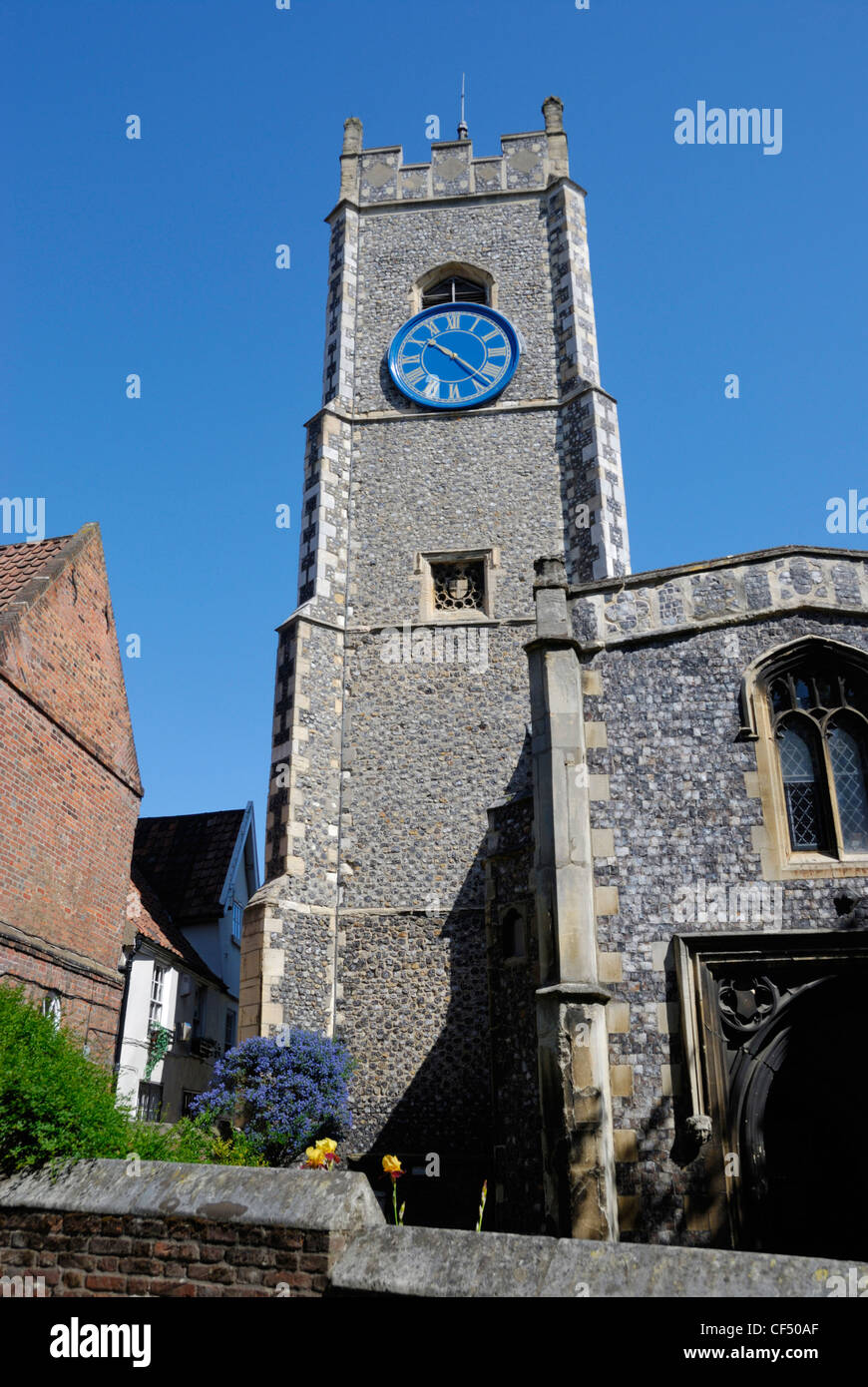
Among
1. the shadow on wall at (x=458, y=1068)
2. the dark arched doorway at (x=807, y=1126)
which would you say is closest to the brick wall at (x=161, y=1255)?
the dark arched doorway at (x=807, y=1126)

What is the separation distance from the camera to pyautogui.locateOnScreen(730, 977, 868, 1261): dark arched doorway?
8.78m

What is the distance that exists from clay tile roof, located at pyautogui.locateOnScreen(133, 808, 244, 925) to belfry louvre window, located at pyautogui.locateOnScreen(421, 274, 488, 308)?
12493mm

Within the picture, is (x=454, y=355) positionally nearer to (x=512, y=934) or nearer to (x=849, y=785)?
(x=512, y=934)

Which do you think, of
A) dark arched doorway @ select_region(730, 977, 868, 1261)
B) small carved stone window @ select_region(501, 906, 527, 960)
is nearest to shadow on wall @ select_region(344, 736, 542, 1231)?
small carved stone window @ select_region(501, 906, 527, 960)

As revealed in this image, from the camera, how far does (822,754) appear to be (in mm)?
10297

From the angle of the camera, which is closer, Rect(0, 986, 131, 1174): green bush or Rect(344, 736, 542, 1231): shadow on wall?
Rect(0, 986, 131, 1174): green bush

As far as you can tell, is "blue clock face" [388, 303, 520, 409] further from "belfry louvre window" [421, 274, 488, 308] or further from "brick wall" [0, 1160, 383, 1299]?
"brick wall" [0, 1160, 383, 1299]

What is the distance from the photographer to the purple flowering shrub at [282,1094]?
13.7 metres

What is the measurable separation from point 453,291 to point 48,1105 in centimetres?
2091

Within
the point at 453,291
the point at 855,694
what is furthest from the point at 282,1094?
the point at 453,291

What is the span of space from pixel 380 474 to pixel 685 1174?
1489cm

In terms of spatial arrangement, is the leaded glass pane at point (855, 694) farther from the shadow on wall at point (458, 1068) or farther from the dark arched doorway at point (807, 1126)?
the shadow on wall at point (458, 1068)
